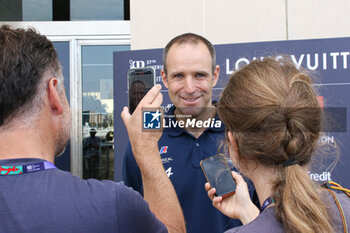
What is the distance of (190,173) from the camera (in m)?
1.66

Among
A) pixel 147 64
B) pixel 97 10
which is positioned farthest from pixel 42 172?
pixel 97 10

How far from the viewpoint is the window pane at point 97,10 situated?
3986 millimetres

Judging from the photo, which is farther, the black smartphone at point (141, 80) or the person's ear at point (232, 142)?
the black smartphone at point (141, 80)

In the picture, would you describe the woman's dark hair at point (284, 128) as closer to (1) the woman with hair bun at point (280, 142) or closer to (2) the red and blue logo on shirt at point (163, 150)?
(1) the woman with hair bun at point (280, 142)

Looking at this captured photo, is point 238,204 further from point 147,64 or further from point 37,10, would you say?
point 37,10

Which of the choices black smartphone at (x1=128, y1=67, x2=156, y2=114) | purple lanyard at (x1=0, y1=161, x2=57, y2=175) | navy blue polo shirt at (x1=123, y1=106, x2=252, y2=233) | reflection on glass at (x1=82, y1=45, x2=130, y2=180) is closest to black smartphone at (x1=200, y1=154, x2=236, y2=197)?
navy blue polo shirt at (x1=123, y1=106, x2=252, y2=233)

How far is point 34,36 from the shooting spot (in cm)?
92

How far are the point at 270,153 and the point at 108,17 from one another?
3651 mm

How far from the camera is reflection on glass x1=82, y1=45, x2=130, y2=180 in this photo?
3936 mm

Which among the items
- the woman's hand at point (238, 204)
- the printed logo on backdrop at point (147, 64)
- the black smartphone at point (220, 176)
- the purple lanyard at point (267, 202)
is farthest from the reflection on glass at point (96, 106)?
the purple lanyard at point (267, 202)

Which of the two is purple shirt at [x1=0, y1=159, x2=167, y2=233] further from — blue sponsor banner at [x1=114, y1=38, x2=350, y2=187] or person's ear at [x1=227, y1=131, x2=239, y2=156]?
blue sponsor banner at [x1=114, y1=38, x2=350, y2=187]

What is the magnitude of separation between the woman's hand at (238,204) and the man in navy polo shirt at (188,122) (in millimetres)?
398

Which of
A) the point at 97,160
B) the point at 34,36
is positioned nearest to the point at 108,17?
the point at 97,160

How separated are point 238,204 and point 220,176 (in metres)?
0.15
